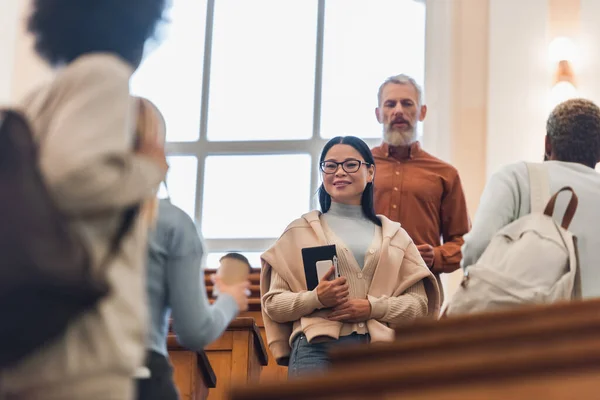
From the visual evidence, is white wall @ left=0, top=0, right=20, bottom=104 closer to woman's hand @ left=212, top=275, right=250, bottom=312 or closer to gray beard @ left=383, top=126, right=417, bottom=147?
gray beard @ left=383, top=126, right=417, bottom=147

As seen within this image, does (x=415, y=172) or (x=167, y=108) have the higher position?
(x=167, y=108)

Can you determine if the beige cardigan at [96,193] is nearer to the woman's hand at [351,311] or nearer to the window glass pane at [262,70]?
the woman's hand at [351,311]

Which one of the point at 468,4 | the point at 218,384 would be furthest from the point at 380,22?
the point at 218,384

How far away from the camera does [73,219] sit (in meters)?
2.25

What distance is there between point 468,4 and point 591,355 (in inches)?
248

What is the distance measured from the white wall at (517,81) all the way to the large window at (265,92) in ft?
2.93

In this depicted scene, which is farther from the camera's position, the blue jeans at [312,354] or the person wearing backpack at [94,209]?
the blue jeans at [312,354]

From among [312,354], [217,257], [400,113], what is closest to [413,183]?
[400,113]

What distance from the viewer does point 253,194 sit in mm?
9023

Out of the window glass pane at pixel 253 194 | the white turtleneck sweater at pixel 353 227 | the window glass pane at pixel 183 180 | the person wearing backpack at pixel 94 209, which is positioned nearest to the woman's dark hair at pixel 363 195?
the white turtleneck sweater at pixel 353 227

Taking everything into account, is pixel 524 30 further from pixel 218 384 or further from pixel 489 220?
pixel 489 220

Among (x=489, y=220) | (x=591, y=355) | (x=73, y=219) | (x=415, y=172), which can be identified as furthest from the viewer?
(x=415, y=172)

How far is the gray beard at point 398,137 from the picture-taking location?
6.06m

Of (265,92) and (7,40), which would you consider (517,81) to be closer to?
(265,92)
